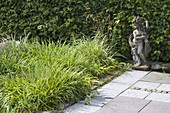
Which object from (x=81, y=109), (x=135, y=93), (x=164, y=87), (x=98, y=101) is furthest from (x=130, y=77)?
(x=81, y=109)

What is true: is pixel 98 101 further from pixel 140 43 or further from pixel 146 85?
pixel 140 43

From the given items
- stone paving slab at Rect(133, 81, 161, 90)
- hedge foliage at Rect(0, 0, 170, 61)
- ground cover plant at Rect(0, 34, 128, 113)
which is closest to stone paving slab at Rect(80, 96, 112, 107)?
ground cover plant at Rect(0, 34, 128, 113)

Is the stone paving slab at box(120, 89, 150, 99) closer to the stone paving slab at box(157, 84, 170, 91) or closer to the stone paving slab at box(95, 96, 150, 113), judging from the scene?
the stone paving slab at box(95, 96, 150, 113)

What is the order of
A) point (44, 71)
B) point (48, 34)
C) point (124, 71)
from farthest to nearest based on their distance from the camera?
point (48, 34)
point (124, 71)
point (44, 71)

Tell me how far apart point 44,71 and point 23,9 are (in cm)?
276

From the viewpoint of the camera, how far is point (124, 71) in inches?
223

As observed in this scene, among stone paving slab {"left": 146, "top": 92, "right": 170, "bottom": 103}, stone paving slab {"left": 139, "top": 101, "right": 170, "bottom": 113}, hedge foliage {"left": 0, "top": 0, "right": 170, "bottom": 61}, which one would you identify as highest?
hedge foliage {"left": 0, "top": 0, "right": 170, "bottom": 61}

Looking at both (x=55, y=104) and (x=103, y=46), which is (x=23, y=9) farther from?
(x=55, y=104)

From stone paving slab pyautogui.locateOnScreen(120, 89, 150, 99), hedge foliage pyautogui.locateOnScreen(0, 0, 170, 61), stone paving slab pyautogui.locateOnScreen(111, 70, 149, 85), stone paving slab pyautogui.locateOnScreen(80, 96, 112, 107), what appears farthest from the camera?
hedge foliage pyautogui.locateOnScreen(0, 0, 170, 61)

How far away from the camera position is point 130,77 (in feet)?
17.7

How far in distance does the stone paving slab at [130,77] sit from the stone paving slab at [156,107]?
865mm

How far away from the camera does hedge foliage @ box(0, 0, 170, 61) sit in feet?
19.5

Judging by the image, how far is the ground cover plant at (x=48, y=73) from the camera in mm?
4066

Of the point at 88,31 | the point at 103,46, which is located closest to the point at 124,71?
the point at 103,46
